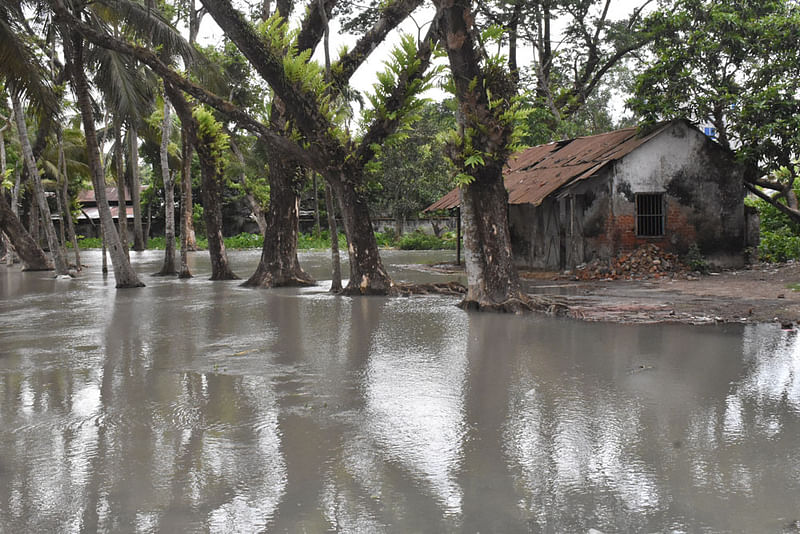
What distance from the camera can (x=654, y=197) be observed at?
19172mm

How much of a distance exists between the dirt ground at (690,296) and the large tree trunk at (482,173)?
126cm

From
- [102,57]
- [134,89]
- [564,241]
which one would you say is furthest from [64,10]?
[564,241]

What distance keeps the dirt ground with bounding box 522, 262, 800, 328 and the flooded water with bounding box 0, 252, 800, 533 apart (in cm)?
105

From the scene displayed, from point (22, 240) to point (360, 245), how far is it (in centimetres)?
1623

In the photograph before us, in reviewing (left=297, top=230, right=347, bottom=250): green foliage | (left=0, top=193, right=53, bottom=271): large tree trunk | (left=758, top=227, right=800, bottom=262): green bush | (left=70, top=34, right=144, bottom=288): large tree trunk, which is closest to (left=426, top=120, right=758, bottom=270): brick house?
(left=758, top=227, right=800, bottom=262): green bush

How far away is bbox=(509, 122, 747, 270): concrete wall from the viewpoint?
18688mm

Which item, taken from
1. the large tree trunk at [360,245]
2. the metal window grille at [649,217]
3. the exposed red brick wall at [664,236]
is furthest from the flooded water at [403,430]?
the metal window grille at [649,217]

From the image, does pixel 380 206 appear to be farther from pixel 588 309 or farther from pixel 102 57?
pixel 588 309

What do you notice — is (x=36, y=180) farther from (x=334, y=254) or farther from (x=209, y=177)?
(x=334, y=254)

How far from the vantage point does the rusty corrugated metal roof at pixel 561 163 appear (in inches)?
726

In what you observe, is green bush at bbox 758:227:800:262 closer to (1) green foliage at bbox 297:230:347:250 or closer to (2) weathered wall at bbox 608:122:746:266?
(2) weathered wall at bbox 608:122:746:266

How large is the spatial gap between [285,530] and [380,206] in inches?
1618

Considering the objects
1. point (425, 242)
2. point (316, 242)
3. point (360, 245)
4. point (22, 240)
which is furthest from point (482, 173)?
point (316, 242)

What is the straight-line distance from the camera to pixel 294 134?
1429 centimetres
